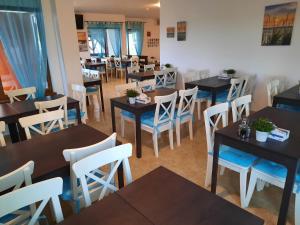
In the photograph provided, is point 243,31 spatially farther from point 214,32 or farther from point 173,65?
point 173,65

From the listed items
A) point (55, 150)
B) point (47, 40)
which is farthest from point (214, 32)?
point (55, 150)

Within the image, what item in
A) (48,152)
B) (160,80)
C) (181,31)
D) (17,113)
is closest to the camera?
(48,152)

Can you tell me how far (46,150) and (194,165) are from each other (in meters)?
1.68

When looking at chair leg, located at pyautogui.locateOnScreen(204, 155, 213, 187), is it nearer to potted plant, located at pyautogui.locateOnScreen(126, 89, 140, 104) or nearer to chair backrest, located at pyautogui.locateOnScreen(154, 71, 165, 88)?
potted plant, located at pyautogui.locateOnScreen(126, 89, 140, 104)

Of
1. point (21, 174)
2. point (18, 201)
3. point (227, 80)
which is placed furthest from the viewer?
point (227, 80)

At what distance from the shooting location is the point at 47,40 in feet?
11.7

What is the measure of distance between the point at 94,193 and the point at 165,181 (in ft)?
2.02

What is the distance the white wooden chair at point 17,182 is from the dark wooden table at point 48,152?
13 cm

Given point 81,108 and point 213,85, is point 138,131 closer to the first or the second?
point 81,108

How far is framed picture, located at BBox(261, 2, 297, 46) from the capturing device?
355cm

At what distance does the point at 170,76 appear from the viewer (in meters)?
5.29

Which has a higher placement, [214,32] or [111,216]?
[214,32]

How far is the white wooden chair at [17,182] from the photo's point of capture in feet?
3.56

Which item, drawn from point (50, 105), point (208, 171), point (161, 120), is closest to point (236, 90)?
point (161, 120)
